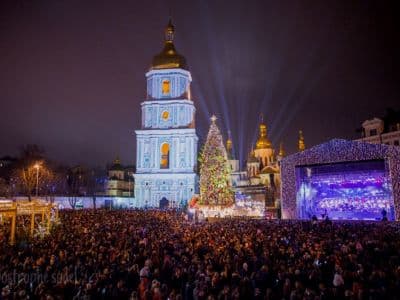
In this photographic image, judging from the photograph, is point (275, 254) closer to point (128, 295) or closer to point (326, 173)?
point (128, 295)

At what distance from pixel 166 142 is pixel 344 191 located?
35.7 meters

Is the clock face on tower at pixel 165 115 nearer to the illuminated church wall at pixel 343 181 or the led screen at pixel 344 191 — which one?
the illuminated church wall at pixel 343 181

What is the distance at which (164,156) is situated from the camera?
6262 cm

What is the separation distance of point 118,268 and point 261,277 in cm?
434

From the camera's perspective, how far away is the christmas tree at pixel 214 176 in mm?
36312

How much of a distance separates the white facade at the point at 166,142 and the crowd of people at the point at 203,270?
42.7 metres

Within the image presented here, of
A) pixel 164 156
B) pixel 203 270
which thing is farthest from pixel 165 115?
pixel 203 270

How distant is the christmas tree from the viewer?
36.3 m

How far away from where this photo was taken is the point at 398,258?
11422mm

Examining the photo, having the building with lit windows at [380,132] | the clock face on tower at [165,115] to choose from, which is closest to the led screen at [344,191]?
the building with lit windows at [380,132]

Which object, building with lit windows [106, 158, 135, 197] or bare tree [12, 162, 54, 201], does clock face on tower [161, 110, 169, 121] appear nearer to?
bare tree [12, 162, 54, 201]

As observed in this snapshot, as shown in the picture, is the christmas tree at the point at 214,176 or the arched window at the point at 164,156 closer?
the christmas tree at the point at 214,176

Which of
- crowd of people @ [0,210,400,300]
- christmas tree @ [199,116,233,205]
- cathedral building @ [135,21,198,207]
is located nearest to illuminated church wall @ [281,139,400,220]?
christmas tree @ [199,116,233,205]

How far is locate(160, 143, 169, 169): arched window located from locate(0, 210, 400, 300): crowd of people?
45.5 m
